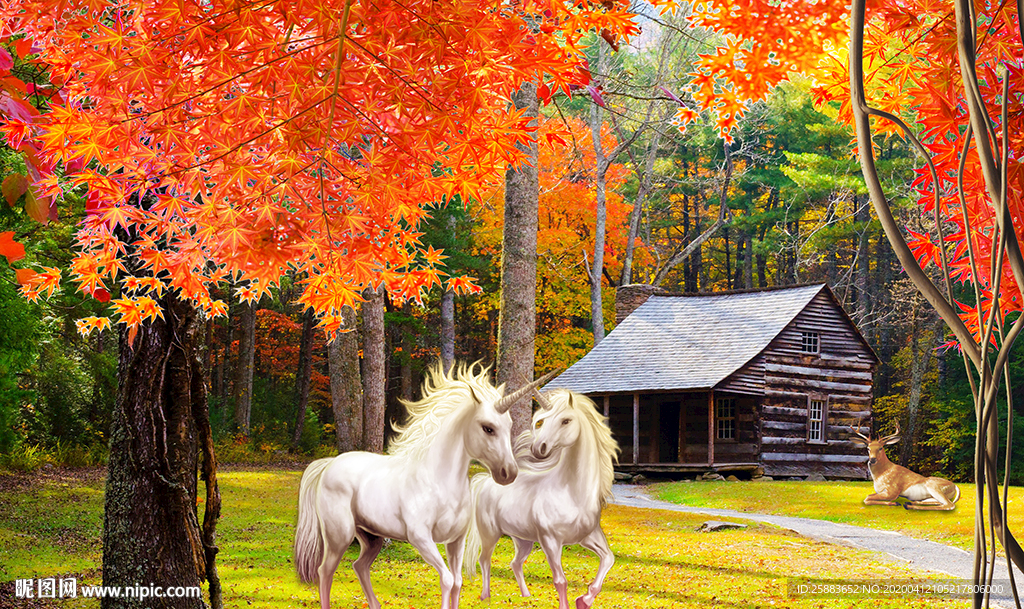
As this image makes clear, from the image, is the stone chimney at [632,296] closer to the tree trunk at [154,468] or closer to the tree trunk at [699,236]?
the tree trunk at [699,236]

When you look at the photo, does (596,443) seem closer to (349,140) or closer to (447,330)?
(349,140)

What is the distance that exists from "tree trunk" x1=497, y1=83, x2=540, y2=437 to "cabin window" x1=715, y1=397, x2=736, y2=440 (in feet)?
48.4

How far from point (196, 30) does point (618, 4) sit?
162 cm

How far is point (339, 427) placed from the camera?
35.6 ft

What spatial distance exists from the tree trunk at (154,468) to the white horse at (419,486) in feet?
2.06

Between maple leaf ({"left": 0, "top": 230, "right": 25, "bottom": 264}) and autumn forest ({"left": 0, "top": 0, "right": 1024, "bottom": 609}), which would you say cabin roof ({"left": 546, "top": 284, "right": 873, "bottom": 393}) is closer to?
autumn forest ({"left": 0, "top": 0, "right": 1024, "bottom": 609})

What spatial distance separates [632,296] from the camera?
25.3m

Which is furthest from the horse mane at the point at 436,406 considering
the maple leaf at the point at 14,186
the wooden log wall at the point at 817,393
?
the wooden log wall at the point at 817,393

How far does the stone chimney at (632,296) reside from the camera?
25.2 meters

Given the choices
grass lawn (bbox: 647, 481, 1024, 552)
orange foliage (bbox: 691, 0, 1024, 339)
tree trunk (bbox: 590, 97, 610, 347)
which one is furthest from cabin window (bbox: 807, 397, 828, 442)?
orange foliage (bbox: 691, 0, 1024, 339)

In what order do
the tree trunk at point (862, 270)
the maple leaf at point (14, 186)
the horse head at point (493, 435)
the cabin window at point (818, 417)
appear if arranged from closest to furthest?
the maple leaf at point (14, 186)
the horse head at point (493, 435)
the cabin window at point (818, 417)
the tree trunk at point (862, 270)

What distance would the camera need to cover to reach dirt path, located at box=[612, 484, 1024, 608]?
27.1ft

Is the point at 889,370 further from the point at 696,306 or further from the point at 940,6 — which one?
the point at 940,6

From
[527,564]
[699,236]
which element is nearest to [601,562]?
[527,564]
